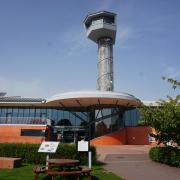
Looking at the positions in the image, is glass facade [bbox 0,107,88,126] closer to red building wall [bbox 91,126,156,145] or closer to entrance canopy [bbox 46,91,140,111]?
red building wall [bbox 91,126,156,145]

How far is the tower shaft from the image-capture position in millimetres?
62406

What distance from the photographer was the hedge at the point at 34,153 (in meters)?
17.6

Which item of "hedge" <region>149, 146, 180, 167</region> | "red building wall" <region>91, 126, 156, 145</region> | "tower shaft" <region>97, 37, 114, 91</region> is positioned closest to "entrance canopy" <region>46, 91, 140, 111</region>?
"red building wall" <region>91, 126, 156, 145</region>

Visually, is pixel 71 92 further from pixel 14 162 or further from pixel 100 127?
pixel 14 162

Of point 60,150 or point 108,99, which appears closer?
point 60,150

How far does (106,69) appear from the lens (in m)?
62.9

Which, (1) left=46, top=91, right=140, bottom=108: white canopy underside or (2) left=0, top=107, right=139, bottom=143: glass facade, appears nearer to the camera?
(1) left=46, top=91, right=140, bottom=108: white canopy underside

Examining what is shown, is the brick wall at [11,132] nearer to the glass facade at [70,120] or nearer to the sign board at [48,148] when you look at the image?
the glass facade at [70,120]

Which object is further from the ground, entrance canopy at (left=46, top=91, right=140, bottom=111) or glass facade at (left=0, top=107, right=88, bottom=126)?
entrance canopy at (left=46, top=91, right=140, bottom=111)

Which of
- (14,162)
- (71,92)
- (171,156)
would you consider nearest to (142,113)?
(171,156)

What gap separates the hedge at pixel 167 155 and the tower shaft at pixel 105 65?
4144 centimetres

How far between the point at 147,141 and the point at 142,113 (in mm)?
28254

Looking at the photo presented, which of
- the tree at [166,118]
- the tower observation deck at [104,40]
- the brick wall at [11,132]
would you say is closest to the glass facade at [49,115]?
the brick wall at [11,132]

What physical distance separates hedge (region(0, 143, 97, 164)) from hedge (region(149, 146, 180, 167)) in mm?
4351
